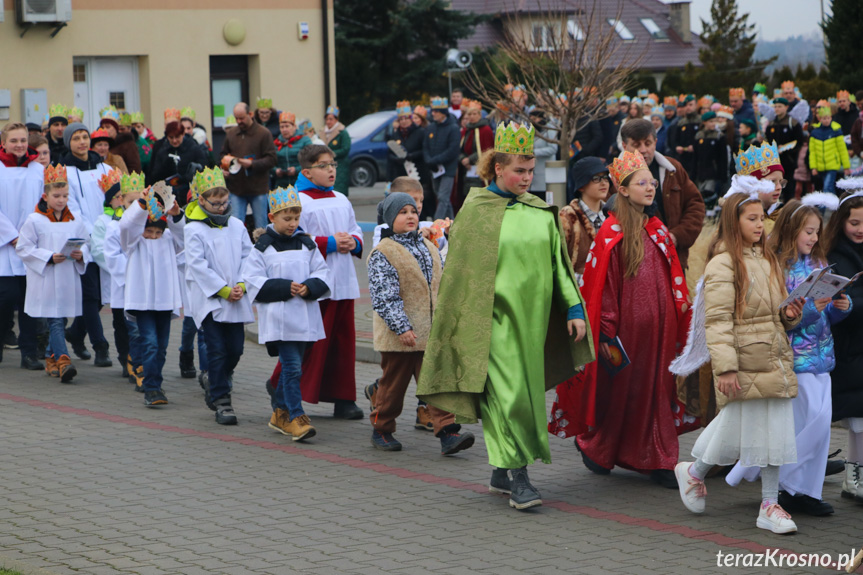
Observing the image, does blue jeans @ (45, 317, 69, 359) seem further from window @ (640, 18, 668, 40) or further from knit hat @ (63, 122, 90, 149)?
window @ (640, 18, 668, 40)

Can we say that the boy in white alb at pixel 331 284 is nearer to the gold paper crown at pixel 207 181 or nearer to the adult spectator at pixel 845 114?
the gold paper crown at pixel 207 181

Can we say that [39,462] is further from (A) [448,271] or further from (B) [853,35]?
(B) [853,35]

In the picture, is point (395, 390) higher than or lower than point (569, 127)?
lower

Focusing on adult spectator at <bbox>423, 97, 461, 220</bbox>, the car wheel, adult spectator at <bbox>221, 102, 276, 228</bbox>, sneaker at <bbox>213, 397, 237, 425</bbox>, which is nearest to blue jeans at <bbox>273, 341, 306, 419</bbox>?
sneaker at <bbox>213, 397, 237, 425</bbox>

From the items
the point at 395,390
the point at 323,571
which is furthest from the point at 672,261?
the point at 323,571

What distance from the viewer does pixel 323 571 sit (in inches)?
219

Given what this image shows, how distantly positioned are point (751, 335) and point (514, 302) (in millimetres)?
1244

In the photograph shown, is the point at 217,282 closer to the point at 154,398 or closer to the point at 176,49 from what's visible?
the point at 154,398

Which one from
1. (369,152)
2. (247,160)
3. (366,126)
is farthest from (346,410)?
(366,126)

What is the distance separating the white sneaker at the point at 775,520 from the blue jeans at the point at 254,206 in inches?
475

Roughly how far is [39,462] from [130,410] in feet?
5.61

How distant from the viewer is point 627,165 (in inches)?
276

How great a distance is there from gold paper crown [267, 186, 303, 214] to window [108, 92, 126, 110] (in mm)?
17790

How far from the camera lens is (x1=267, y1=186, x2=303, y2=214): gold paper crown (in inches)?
330
